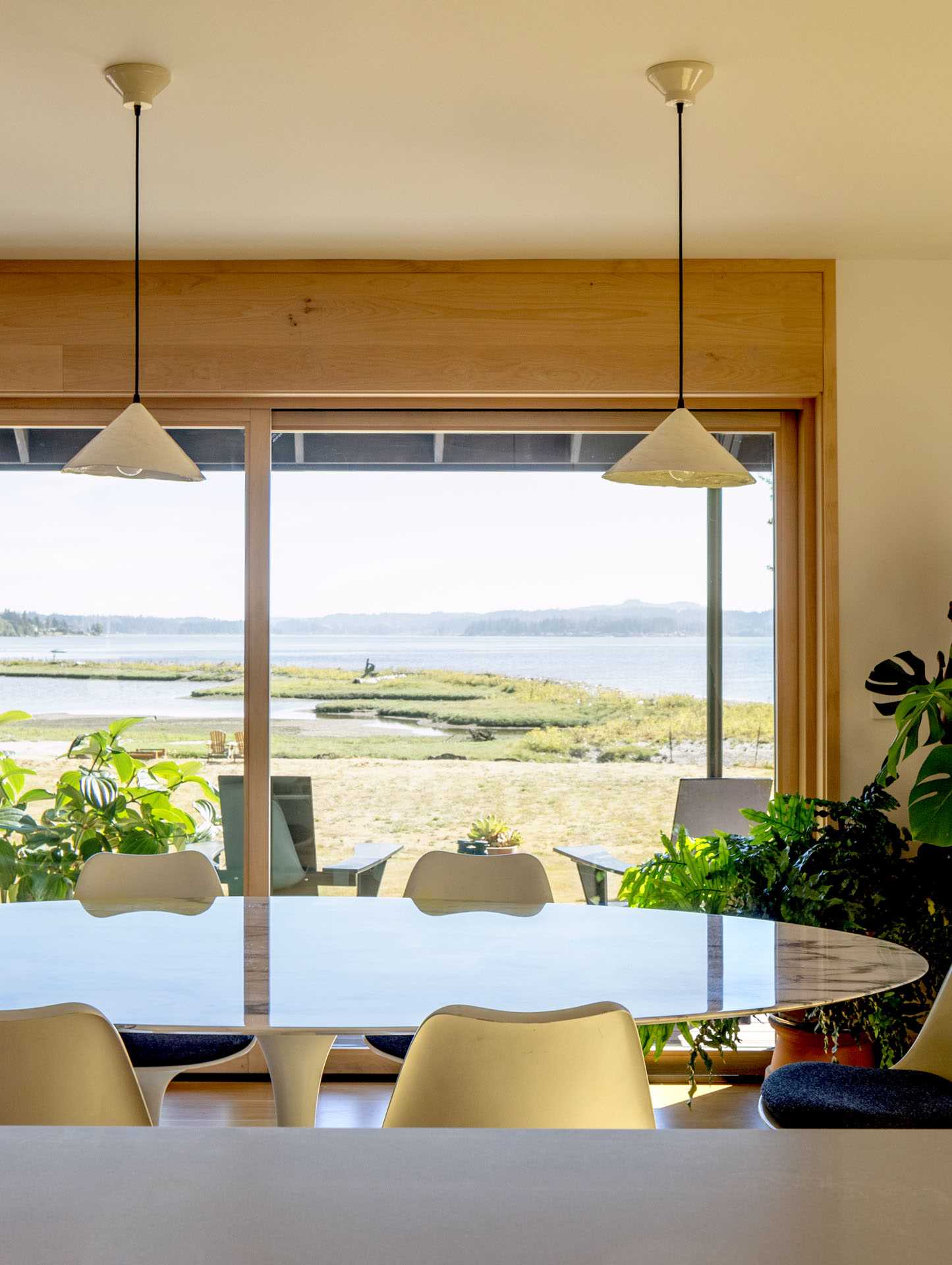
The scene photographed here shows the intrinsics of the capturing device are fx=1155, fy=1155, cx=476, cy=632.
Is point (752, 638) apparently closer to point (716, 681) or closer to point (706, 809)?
point (716, 681)

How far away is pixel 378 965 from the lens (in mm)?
2242

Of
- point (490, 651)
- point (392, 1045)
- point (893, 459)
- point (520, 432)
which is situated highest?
point (520, 432)

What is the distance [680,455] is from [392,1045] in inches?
58.9

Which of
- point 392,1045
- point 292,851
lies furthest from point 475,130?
point 292,851

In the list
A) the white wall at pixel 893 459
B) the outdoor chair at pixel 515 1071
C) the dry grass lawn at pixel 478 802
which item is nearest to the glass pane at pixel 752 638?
the dry grass lawn at pixel 478 802

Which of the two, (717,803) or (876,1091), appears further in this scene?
(717,803)

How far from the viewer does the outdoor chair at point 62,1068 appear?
5.49ft

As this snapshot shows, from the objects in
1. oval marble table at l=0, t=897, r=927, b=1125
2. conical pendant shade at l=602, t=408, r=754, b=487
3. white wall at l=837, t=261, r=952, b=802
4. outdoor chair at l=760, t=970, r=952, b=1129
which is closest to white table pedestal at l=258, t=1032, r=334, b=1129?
oval marble table at l=0, t=897, r=927, b=1125

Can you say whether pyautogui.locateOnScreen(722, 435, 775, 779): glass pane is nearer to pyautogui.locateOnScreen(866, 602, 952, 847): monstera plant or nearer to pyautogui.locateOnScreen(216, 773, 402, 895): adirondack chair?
pyautogui.locateOnScreen(866, 602, 952, 847): monstera plant

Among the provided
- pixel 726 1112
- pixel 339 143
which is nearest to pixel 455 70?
pixel 339 143

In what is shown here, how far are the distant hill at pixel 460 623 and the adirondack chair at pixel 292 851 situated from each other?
56cm

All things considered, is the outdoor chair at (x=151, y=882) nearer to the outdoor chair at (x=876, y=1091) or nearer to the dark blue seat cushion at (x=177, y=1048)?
the dark blue seat cushion at (x=177, y=1048)

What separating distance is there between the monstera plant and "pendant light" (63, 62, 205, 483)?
2166 millimetres

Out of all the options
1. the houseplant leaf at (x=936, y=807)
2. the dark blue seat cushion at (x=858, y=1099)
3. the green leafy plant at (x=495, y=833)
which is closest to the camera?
the dark blue seat cushion at (x=858, y=1099)
